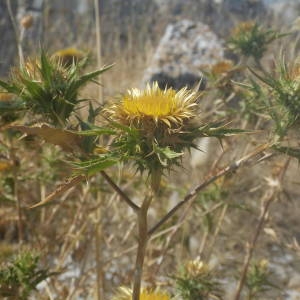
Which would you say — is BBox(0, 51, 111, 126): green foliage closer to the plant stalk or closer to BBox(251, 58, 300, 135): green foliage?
the plant stalk

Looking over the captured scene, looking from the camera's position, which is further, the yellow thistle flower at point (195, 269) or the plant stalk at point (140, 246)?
the yellow thistle flower at point (195, 269)

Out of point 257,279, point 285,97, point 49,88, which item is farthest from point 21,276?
point 257,279

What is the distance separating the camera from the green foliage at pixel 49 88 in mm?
1179

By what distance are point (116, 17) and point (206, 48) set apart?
5796mm

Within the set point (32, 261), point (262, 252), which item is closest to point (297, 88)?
point (32, 261)

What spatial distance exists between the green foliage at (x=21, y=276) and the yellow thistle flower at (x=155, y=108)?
2.26ft

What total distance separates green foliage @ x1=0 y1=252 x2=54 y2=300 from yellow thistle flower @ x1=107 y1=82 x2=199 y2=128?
689 mm

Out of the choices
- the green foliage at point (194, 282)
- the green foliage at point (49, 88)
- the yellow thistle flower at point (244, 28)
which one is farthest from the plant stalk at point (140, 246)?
the yellow thistle flower at point (244, 28)

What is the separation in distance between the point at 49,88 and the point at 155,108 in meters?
0.29

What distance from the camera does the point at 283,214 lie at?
5.36 metres

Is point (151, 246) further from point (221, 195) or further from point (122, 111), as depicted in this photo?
point (122, 111)

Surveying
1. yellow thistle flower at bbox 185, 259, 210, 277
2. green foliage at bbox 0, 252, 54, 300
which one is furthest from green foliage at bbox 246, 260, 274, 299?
green foliage at bbox 0, 252, 54, 300

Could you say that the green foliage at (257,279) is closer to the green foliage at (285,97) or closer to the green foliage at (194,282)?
the green foliage at (194,282)

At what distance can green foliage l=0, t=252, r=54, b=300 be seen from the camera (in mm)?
1490
